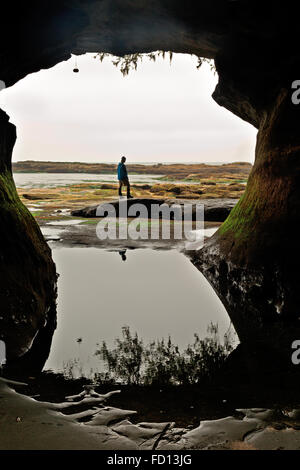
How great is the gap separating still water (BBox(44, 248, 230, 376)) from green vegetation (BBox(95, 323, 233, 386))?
162mm

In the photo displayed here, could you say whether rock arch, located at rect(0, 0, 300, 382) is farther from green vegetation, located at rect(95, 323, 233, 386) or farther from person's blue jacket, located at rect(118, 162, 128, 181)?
person's blue jacket, located at rect(118, 162, 128, 181)

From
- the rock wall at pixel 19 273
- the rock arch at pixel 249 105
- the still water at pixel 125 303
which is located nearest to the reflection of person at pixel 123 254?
the still water at pixel 125 303

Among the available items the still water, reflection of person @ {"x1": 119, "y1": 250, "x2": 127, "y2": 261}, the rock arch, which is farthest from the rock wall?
reflection of person @ {"x1": 119, "y1": 250, "x2": 127, "y2": 261}

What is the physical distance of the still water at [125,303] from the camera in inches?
224

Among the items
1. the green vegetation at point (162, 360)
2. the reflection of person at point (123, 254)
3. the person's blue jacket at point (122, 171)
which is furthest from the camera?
the person's blue jacket at point (122, 171)

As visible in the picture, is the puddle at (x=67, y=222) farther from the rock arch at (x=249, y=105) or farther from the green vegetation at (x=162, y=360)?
the green vegetation at (x=162, y=360)

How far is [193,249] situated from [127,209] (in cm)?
995

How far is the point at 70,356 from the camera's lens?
513 cm

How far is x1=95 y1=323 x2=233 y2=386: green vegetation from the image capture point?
4.46 m

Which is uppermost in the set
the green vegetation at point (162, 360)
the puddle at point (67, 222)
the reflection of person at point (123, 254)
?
the puddle at point (67, 222)

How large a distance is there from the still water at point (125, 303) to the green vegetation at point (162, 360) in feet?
0.53

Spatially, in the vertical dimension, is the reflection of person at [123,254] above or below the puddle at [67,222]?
below

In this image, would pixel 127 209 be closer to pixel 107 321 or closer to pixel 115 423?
pixel 107 321
